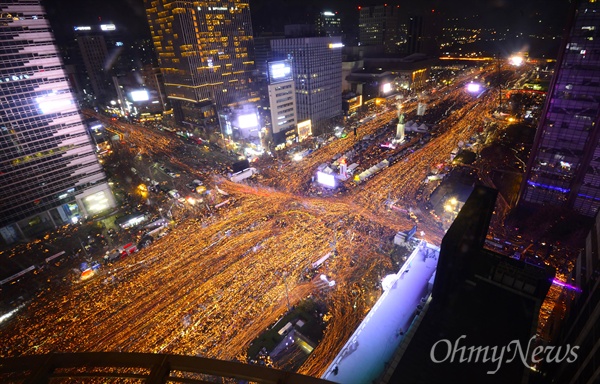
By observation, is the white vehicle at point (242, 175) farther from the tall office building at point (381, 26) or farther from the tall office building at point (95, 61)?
the tall office building at point (381, 26)

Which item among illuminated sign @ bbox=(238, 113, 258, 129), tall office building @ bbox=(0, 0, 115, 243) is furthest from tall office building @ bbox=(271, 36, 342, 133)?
tall office building @ bbox=(0, 0, 115, 243)

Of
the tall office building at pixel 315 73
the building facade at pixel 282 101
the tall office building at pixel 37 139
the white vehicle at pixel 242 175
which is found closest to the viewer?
the tall office building at pixel 37 139

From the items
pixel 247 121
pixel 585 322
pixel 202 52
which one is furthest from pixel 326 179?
pixel 202 52

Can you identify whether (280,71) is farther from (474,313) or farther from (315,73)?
(474,313)

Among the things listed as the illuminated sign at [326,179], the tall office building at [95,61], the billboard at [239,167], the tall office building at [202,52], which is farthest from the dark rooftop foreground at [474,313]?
the tall office building at [95,61]

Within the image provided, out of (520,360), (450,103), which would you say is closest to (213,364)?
(520,360)

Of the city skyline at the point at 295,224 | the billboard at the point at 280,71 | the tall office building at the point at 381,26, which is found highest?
the tall office building at the point at 381,26

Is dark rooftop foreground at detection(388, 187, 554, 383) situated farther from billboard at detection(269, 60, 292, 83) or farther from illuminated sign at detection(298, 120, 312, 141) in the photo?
billboard at detection(269, 60, 292, 83)
